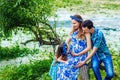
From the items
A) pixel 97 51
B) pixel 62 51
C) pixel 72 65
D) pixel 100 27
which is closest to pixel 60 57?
pixel 62 51

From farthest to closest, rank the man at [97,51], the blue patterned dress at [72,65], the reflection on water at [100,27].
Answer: the reflection on water at [100,27] < the blue patterned dress at [72,65] < the man at [97,51]

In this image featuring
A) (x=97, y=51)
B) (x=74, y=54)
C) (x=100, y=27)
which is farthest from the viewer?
(x=100, y=27)

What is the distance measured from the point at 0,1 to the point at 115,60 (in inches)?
135

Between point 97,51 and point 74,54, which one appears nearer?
point 74,54

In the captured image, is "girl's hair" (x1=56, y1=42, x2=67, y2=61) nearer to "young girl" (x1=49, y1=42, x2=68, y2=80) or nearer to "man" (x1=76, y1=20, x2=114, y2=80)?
"young girl" (x1=49, y1=42, x2=68, y2=80)

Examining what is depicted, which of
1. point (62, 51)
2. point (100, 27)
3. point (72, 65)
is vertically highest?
point (62, 51)

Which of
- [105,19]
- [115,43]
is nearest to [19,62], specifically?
[115,43]

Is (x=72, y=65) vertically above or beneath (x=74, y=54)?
beneath

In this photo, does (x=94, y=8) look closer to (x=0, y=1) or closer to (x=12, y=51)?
(x=12, y=51)

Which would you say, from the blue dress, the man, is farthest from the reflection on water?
the blue dress

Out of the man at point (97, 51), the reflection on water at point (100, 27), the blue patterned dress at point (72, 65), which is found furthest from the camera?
the reflection on water at point (100, 27)

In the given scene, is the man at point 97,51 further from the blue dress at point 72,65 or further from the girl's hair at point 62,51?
the girl's hair at point 62,51

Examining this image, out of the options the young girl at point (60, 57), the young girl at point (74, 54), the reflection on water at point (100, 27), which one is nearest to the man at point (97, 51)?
the young girl at point (74, 54)

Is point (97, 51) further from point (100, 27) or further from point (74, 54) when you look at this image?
point (100, 27)
